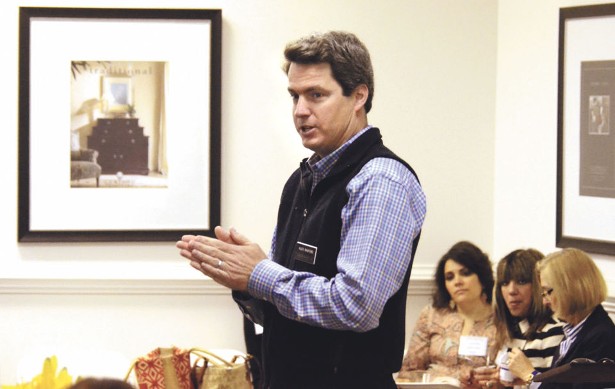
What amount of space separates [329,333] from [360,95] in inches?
21.8

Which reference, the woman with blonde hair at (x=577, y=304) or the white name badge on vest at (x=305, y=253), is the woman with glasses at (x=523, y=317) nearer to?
the woman with blonde hair at (x=577, y=304)

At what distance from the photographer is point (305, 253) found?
2.23 m

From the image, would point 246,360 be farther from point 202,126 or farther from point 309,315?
point 309,315

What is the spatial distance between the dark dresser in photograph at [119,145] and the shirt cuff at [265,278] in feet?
10.5

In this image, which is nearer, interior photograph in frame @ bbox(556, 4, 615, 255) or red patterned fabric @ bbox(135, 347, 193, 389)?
red patterned fabric @ bbox(135, 347, 193, 389)

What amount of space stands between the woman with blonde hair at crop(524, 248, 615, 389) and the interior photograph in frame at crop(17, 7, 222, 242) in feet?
6.50

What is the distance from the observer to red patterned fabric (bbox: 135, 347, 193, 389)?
3967 mm

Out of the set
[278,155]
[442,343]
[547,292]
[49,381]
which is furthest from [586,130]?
[49,381]

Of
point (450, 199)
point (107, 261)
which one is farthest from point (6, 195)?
point (450, 199)

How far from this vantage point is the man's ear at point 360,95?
91.5 inches

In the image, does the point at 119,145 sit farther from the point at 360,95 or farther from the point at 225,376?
the point at 360,95

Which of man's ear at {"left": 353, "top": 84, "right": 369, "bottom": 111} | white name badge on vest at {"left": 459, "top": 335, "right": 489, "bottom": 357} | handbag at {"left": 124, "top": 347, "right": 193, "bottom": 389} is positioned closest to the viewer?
man's ear at {"left": 353, "top": 84, "right": 369, "bottom": 111}

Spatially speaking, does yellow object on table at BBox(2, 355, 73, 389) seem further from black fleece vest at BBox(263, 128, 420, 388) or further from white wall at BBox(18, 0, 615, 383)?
white wall at BBox(18, 0, 615, 383)

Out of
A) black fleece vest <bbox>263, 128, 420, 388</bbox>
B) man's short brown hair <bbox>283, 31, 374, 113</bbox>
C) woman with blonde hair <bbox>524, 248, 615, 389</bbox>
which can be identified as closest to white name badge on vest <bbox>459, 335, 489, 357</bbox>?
woman with blonde hair <bbox>524, 248, 615, 389</bbox>
